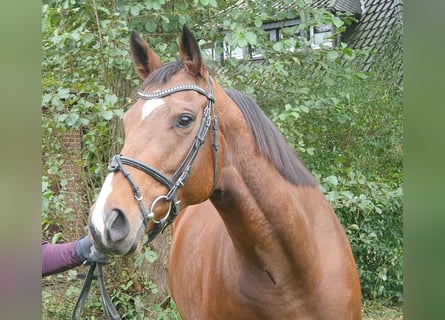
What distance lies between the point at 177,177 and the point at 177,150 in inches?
3.8

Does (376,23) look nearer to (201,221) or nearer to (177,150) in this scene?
(201,221)

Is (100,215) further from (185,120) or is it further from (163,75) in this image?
(163,75)

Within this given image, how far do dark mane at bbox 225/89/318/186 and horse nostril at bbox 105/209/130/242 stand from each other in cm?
72

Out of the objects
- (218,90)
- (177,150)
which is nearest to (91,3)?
(218,90)

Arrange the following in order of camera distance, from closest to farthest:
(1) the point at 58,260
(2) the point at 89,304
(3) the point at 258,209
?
(3) the point at 258,209, (1) the point at 58,260, (2) the point at 89,304

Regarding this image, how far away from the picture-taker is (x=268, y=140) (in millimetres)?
2064

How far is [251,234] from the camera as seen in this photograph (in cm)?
196

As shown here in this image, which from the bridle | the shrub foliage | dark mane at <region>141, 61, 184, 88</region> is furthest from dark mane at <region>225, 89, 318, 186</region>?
the shrub foliage

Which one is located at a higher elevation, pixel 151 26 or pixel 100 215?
pixel 151 26

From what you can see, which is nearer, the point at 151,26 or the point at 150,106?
the point at 150,106

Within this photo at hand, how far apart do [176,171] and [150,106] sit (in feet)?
0.83

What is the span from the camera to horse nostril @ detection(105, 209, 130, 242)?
1496 millimetres

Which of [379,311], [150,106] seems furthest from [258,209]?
[379,311]

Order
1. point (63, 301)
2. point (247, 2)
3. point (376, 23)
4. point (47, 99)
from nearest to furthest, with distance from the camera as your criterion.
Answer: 1. point (47, 99)
2. point (247, 2)
3. point (63, 301)
4. point (376, 23)
